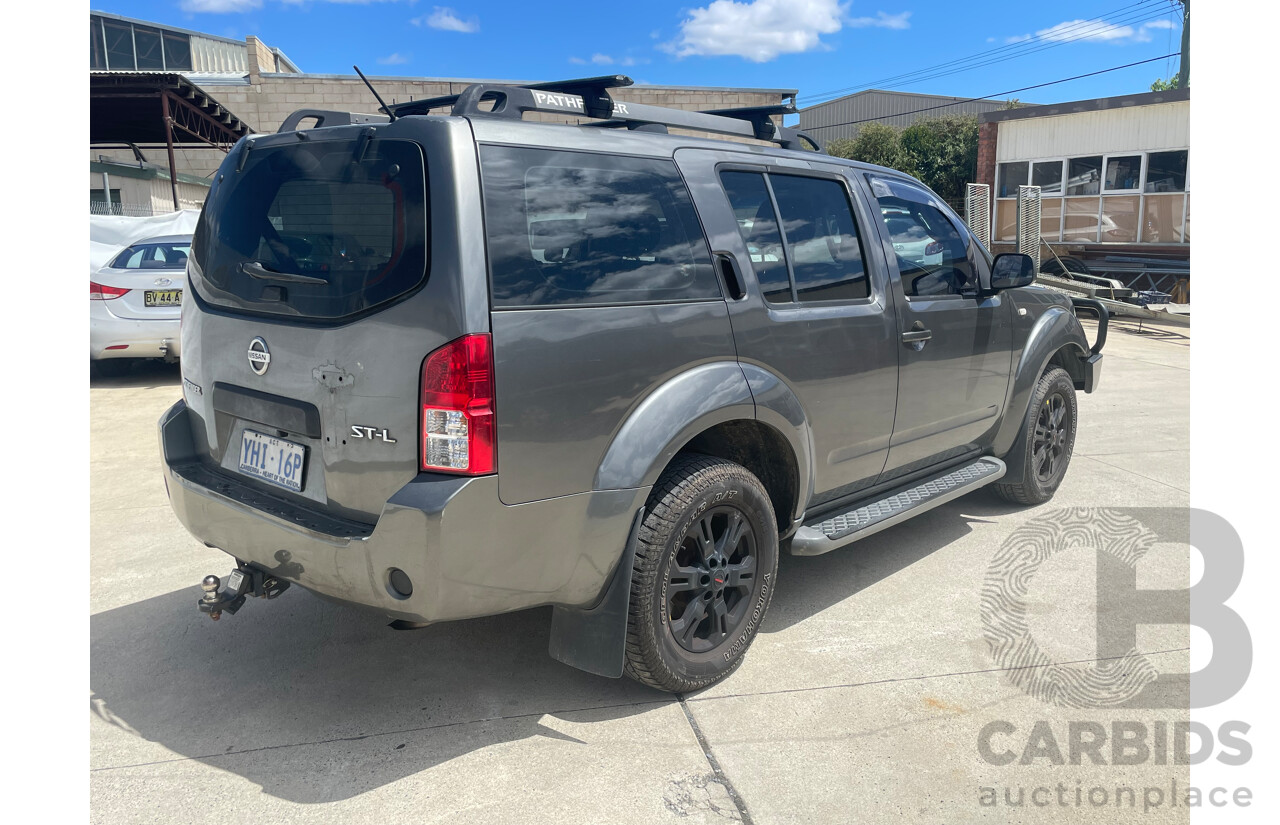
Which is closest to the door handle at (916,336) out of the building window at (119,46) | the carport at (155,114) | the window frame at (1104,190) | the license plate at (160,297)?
the license plate at (160,297)

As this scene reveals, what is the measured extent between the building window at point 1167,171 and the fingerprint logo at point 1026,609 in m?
17.7

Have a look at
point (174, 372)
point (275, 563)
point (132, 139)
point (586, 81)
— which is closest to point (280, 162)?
point (586, 81)

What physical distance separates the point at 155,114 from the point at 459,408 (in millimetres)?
19711

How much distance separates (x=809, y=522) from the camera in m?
3.76

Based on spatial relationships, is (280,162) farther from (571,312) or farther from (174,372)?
(174,372)

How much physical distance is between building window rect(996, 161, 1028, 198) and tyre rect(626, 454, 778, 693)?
71.8ft

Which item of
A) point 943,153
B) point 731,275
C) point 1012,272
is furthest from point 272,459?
point 943,153

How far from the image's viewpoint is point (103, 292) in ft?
29.2

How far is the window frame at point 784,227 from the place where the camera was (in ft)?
11.2

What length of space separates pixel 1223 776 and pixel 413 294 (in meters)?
2.87

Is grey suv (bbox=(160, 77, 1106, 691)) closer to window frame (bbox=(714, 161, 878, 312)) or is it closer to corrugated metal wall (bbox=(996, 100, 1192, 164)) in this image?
window frame (bbox=(714, 161, 878, 312))

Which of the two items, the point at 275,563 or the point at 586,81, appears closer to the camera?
the point at 275,563

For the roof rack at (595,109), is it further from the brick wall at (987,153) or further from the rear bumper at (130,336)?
the brick wall at (987,153)

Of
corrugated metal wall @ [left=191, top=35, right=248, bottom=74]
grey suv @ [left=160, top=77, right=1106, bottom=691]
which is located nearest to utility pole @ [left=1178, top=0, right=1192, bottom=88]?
corrugated metal wall @ [left=191, top=35, right=248, bottom=74]
